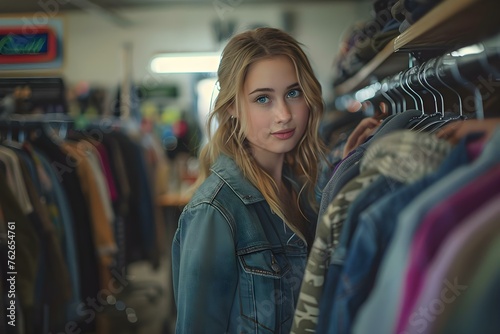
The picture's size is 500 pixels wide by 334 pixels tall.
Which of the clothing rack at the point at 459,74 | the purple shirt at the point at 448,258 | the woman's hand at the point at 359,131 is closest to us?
the purple shirt at the point at 448,258

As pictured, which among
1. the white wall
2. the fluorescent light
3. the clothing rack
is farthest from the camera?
the white wall

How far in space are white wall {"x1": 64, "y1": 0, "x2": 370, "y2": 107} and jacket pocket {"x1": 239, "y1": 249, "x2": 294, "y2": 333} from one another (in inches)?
90.2

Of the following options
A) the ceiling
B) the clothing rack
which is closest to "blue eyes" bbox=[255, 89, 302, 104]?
the clothing rack

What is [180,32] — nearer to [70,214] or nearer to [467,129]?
[70,214]

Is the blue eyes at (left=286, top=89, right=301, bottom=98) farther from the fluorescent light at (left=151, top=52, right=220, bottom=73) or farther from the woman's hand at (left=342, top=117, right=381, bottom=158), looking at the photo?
the fluorescent light at (left=151, top=52, right=220, bottom=73)

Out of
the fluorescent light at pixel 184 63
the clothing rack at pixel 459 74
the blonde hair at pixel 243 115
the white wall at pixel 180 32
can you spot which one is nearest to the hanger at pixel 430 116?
the clothing rack at pixel 459 74

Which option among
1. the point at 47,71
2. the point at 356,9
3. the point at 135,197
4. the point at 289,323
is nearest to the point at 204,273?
the point at 289,323

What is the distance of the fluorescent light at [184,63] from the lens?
238cm

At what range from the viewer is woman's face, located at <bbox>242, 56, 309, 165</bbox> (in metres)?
1.09

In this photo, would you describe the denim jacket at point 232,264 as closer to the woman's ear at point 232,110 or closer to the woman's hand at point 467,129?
the woman's ear at point 232,110

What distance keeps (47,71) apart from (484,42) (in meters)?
1.17

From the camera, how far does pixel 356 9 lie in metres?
3.41

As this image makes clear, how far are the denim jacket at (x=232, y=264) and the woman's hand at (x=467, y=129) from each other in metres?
0.43

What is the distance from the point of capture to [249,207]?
44.3 inches
